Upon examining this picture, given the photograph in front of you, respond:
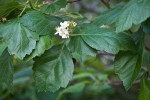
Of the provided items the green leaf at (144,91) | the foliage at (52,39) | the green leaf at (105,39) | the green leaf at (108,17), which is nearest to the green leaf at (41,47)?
the foliage at (52,39)

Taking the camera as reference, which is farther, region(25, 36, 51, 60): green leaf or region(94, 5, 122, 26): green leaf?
region(94, 5, 122, 26): green leaf

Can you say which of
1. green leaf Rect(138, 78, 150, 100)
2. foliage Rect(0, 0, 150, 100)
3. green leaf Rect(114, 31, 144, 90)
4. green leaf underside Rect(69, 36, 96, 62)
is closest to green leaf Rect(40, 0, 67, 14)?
foliage Rect(0, 0, 150, 100)

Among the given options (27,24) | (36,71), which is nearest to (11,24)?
(27,24)

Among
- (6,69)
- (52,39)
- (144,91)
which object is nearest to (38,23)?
(52,39)

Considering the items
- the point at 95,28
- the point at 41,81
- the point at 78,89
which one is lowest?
the point at 78,89

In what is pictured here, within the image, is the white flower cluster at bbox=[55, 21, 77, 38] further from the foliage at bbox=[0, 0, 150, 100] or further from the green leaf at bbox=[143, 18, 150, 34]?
the green leaf at bbox=[143, 18, 150, 34]

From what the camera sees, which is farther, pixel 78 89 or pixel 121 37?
pixel 78 89

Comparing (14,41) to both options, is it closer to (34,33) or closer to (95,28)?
(34,33)
